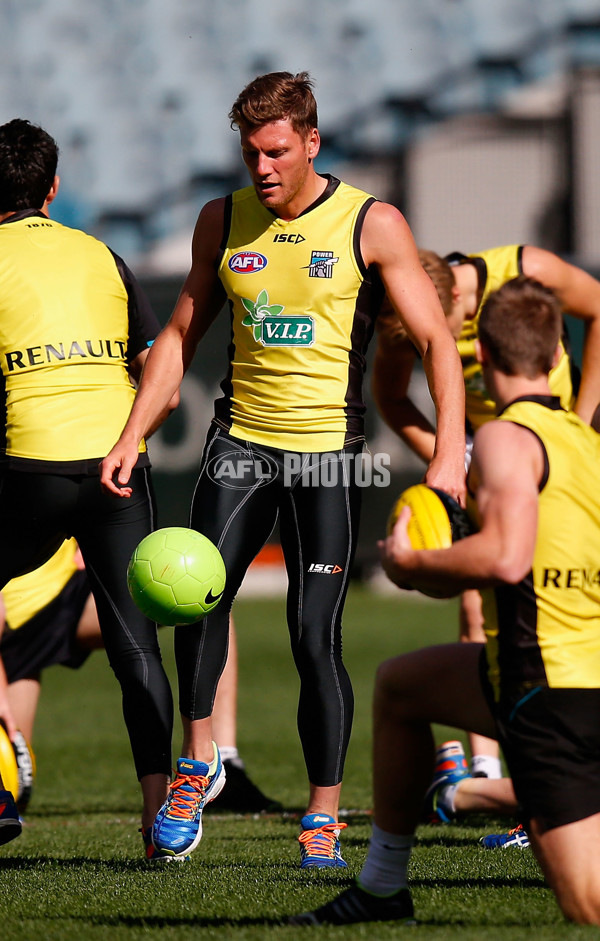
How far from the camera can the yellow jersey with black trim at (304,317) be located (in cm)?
414

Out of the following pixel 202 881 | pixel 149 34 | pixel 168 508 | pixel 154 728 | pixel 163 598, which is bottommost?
pixel 168 508

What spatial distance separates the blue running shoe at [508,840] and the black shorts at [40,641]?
2268mm

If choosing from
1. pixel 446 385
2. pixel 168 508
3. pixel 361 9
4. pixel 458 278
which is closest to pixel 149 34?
pixel 361 9

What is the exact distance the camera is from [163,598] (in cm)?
379

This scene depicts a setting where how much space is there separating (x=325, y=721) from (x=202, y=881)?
25.6 inches

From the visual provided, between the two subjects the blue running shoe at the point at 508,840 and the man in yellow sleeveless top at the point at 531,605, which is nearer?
the man in yellow sleeveless top at the point at 531,605

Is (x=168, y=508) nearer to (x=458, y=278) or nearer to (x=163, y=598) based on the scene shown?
(x=458, y=278)

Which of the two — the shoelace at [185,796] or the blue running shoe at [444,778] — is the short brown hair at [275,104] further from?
the blue running shoe at [444,778]

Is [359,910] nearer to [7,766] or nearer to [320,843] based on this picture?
[320,843]

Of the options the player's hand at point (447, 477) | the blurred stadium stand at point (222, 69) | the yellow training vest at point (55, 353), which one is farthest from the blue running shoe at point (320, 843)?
the blurred stadium stand at point (222, 69)

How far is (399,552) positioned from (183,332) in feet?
5.73

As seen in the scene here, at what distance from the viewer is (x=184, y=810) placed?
13.2ft

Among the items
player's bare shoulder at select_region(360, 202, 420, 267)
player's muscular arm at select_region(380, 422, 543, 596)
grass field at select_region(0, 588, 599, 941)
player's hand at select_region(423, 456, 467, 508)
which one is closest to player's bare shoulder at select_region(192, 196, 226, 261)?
player's bare shoulder at select_region(360, 202, 420, 267)

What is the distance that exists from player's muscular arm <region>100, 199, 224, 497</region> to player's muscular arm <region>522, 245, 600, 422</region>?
1370 millimetres
